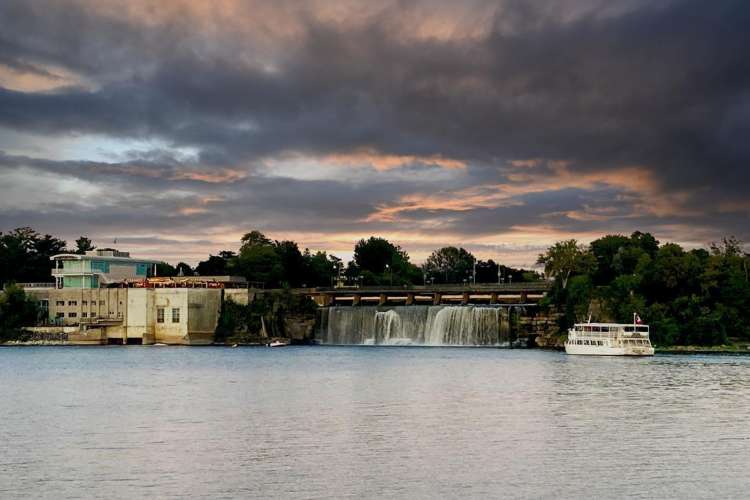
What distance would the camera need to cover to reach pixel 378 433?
156 ft

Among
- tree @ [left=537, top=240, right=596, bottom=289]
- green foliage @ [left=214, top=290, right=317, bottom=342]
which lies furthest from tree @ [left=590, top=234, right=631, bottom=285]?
green foliage @ [left=214, top=290, right=317, bottom=342]

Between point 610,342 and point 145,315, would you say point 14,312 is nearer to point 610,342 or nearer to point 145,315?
point 145,315

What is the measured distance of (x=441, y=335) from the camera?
139250mm

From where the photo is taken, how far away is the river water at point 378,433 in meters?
35.4

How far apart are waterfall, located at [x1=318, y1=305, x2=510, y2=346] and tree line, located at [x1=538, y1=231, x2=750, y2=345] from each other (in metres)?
8.29

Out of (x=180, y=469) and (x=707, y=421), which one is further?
(x=707, y=421)

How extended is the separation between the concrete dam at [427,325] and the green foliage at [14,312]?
1799 inches

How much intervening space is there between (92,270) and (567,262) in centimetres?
7336

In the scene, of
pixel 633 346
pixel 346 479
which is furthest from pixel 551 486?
pixel 633 346

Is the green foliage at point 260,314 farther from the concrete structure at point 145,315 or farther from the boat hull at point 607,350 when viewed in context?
the boat hull at point 607,350

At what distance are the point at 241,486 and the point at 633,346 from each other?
8728 centimetres

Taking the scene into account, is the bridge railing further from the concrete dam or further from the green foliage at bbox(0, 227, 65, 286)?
the green foliage at bbox(0, 227, 65, 286)

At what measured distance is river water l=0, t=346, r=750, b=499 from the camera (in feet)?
116

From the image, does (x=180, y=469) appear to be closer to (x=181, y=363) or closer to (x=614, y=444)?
(x=614, y=444)
